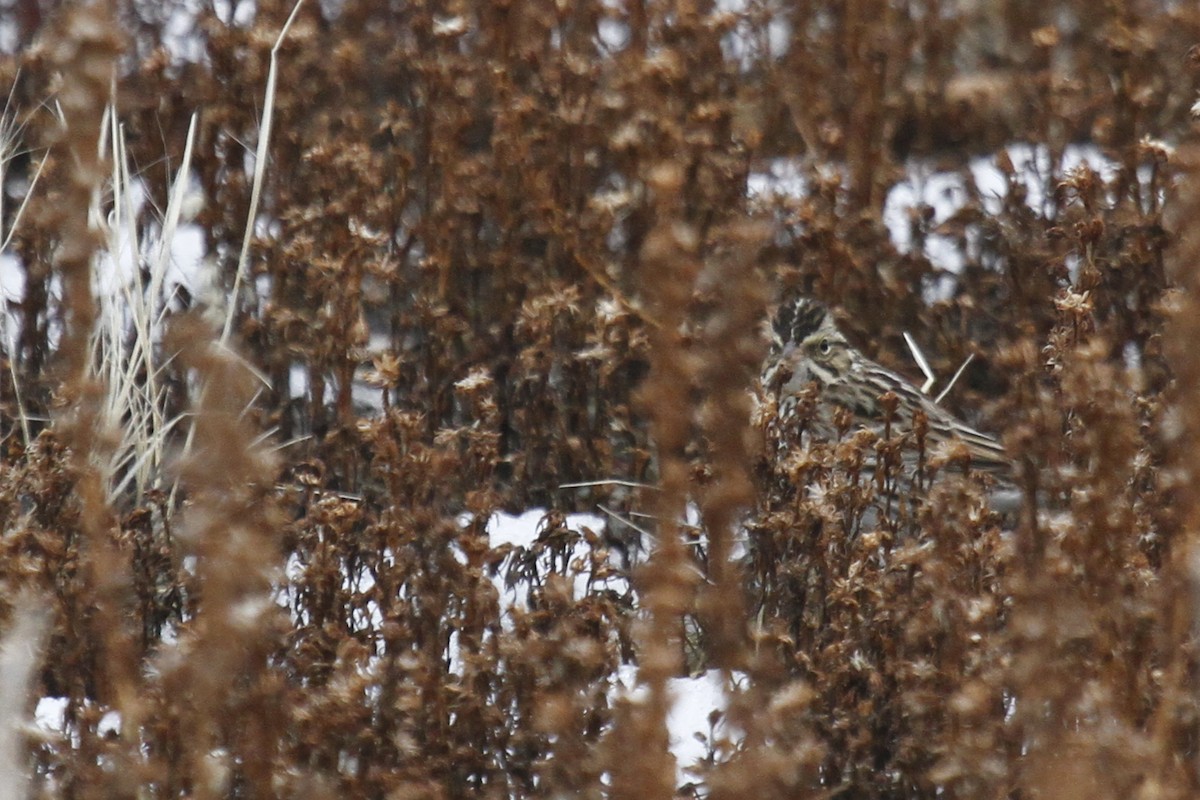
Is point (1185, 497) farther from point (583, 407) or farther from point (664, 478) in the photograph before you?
point (583, 407)

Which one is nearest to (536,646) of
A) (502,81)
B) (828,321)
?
(828,321)

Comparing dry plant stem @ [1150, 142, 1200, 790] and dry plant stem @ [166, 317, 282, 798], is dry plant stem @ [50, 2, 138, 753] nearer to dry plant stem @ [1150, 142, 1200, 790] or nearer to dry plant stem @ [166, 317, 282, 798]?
dry plant stem @ [166, 317, 282, 798]

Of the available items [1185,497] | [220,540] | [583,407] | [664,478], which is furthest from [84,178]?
[583,407]

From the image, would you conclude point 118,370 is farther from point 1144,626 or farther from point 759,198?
point 1144,626

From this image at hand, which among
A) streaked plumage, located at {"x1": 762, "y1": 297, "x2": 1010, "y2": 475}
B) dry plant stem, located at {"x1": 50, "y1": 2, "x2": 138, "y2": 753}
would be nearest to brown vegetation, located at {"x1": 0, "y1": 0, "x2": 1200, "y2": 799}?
dry plant stem, located at {"x1": 50, "y1": 2, "x2": 138, "y2": 753}

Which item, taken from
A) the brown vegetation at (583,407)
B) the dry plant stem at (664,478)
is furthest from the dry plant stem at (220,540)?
the dry plant stem at (664,478)

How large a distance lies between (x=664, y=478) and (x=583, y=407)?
8.42ft

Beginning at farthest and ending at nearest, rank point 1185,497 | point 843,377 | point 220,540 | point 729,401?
point 843,377 < point 1185,497 < point 220,540 < point 729,401

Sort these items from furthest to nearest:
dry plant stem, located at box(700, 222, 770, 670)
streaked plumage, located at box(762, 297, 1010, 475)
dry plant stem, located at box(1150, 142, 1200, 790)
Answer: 1. streaked plumage, located at box(762, 297, 1010, 475)
2. dry plant stem, located at box(1150, 142, 1200, 790)
3. dry plant stem, located at box(700, 222, 770, 670)

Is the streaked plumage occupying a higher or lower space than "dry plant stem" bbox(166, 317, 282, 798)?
higher

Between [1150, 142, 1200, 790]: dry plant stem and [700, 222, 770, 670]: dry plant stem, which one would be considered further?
[1150, 142, 1200, 790]: dry plant stem

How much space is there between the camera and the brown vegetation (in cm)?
205

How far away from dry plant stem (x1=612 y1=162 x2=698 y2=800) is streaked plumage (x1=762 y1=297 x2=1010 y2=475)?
2.51 meters

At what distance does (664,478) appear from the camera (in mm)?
1846
